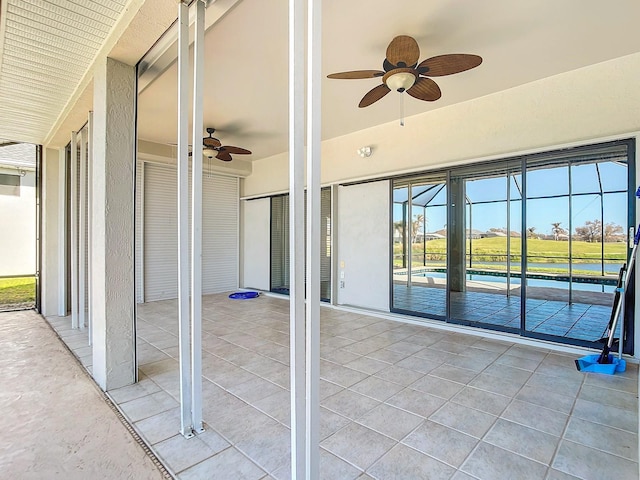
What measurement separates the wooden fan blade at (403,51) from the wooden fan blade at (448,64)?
10cm

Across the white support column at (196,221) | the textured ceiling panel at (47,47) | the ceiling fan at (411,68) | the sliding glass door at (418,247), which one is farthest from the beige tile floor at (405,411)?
the textured ceiling panel at (47,47)

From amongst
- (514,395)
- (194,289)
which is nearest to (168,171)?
(194,289)

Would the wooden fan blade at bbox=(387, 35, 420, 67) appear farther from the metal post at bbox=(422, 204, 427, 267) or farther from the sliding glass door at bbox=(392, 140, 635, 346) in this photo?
the metal post at bbox=(422, 204, 427, 267)

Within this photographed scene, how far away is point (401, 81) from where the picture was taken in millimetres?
2916

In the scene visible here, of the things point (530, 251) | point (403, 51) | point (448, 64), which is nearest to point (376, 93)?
point (403, 51)

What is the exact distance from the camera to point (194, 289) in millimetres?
1989

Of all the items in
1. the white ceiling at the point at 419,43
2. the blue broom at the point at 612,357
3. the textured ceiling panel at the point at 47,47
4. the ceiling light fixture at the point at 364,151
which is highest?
the white ceiling at the point at 419,43

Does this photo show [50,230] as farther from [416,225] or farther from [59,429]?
[416,225]

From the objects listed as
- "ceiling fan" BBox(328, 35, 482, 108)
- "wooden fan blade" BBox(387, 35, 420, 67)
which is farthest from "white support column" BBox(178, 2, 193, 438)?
"wooden fan blade" BBox(387, 35, 420, 67)

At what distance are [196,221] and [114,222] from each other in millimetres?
1086

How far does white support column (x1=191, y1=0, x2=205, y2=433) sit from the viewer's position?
78.0 inches

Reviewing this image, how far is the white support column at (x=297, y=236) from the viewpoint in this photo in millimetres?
1266

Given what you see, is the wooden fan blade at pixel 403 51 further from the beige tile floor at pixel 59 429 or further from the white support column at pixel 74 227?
the white support column at pixel 74 227

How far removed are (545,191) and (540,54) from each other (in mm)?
1787
